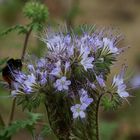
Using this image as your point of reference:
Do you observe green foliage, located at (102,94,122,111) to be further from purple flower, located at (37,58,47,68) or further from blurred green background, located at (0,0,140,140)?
blurred green background, located at (0,0,140,140)

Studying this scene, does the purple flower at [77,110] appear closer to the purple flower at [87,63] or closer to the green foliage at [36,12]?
the purple flower at [87,63]

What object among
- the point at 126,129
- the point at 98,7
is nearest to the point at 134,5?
the point at 98,7

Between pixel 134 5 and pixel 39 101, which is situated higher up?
pixel 134 5

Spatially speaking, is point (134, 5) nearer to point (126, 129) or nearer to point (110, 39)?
point (126, 129)

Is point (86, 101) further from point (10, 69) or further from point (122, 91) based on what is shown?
point (10, 69)

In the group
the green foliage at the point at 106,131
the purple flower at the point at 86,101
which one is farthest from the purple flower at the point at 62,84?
the green foliage at the point at 106,131
